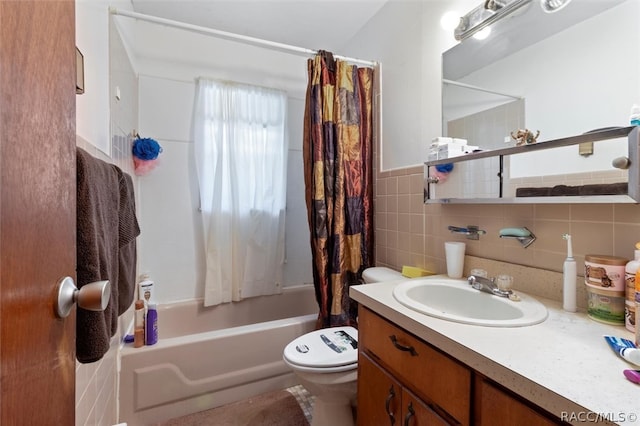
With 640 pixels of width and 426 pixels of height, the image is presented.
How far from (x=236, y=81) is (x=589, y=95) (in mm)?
2123

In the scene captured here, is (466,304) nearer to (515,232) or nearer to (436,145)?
(515,232)

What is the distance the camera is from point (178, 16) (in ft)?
6.47

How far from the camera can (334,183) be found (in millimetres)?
1757

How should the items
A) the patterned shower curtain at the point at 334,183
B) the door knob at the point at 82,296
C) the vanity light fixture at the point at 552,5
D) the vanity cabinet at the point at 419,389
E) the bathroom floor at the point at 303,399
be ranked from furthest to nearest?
the patterned shower curtain at the point at 334,183
the bathroom floor at the point at 303,399
the vanity light fixture at the point at 552,5
the vanity cabinet at the point at 419,389
the door knob at the point at 82,296

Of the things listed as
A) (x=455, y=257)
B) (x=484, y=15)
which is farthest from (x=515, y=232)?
(x=484, y=15)

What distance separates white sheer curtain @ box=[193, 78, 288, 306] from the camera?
83.3 inches

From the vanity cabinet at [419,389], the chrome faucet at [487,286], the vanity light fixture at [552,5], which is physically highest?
the vanity light fixture at [552,5]

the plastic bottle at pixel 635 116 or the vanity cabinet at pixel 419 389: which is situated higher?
the plastic bottle at pixel 635 116

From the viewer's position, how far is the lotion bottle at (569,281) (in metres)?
0.86

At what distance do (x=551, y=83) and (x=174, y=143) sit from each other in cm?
221

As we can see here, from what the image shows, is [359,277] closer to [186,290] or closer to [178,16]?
[186,290]

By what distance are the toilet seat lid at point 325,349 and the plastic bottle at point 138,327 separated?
0.82m

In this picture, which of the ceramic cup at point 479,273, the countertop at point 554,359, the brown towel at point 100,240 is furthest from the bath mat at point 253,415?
the ceramic cup at point 479,273

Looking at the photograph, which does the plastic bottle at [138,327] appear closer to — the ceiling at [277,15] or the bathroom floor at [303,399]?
the bathroom floor at [303,399]
